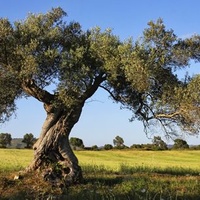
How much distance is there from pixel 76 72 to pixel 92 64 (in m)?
1.33

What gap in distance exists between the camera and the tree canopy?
19562 millimetres

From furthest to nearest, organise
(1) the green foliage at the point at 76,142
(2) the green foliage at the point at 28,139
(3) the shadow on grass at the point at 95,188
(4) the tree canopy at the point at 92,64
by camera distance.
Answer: (1) the green foliage at the point at 76,142, (2) the green foliage at the point at 28,139, (4) the tree canopy at the point at 92,64, (3) the shadow on grass at the point at 95,188

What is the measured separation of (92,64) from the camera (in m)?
20.8

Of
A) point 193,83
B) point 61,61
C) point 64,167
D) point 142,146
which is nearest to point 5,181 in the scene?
point 64,167

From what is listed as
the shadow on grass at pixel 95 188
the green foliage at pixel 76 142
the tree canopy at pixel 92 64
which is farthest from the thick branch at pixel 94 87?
the green foliage at pixel 76 142

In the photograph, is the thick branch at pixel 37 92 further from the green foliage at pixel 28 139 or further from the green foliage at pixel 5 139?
the green foliage at pixel 5 139

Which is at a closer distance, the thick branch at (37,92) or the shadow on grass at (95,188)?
the shadow on grass at (95,188)

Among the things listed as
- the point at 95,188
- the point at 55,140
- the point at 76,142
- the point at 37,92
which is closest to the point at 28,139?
the point at 76,142

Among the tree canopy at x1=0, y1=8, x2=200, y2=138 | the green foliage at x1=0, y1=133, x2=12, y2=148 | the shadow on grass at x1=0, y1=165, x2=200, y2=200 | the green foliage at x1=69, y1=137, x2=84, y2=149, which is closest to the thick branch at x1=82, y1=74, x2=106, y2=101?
the tree canopy at x1=0, y1=8, x2=200, y2=138

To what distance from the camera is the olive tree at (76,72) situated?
1964cm

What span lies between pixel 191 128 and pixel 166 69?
120 inches

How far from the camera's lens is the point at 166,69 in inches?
824

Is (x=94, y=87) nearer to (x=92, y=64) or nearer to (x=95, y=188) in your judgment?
(x=92, y=64)

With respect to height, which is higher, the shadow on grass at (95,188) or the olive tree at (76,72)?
the olive tree at (76,72)
